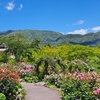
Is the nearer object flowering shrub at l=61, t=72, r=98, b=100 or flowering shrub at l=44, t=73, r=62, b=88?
flowering shrub at l=61, t=72, r=98, b=100

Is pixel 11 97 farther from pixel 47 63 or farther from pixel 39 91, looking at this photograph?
pixel 47 63

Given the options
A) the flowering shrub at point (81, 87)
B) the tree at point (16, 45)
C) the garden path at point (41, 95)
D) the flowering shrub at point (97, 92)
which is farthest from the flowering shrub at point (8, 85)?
the tree at point (16, 45)

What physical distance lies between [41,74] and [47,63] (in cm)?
108

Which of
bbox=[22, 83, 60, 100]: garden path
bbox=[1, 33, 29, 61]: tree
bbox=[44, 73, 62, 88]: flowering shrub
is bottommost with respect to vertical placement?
bbox=[22, 83, 60, 100]: garden path

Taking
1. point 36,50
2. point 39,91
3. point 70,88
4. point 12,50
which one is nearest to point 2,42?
point 12,50

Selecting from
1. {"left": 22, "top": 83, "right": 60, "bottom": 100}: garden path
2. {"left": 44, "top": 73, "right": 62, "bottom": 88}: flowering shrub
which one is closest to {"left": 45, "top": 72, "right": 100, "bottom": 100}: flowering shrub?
{"left": 22, "top": 83, "right": 60, "bottom": 100}: garden path

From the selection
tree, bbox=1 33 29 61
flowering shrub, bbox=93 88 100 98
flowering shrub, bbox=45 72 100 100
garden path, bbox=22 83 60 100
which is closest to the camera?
flowering shrub, bbox=93 88 100 98

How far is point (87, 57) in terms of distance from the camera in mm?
34094

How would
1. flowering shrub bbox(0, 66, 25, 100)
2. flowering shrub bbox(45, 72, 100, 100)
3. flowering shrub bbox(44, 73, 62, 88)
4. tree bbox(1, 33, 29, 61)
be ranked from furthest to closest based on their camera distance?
A: 1. tree bbox(1, 33, 29, 61)
2. flowering shrub bbox(44, 73, 62, 88)
3. flowering shrub bbox(0, 66, 25, 100)
4. flowering shrub bbox(45, 72, 100, 100)

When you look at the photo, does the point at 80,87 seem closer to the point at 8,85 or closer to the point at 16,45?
the point at 8,85

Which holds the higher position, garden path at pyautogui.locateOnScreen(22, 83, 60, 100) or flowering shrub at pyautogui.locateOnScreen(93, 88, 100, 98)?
flowering shrub at pyautogui.locateOnScreen(93, 88, 100, 98)

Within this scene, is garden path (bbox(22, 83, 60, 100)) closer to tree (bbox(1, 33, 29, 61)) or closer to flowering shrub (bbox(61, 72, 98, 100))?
flowering shrub (bbox(61, 72, 98, 100))

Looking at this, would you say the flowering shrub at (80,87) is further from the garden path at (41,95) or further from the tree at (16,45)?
the tree at (16,45)

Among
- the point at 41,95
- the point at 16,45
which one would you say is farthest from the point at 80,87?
the point at 16,45
